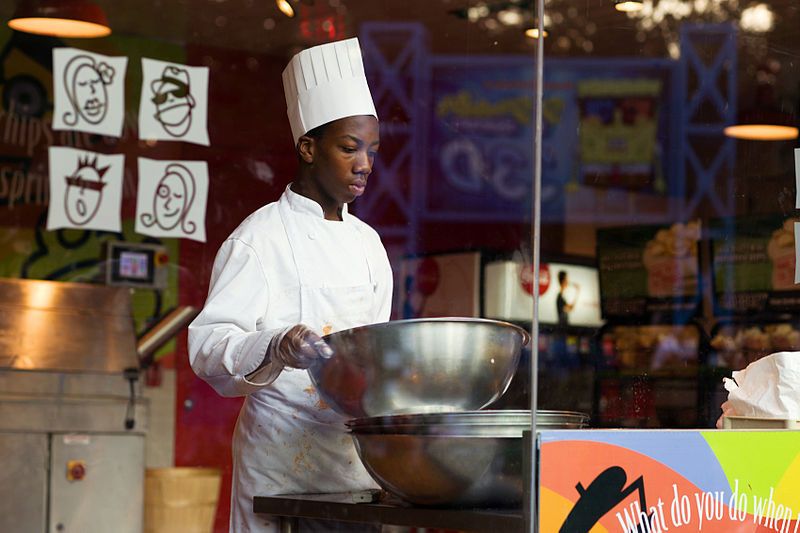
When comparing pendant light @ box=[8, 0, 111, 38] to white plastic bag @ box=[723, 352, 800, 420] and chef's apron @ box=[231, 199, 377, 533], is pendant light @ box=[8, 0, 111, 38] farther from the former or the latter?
white plastic bag @ box=[723, 352, 800, 420]

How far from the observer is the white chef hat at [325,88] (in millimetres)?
2117

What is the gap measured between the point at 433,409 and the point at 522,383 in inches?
106

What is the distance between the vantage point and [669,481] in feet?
5.18

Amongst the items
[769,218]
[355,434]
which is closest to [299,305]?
[355,434]

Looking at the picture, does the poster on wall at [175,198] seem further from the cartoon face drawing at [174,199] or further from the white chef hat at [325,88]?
the white chef hat at [325,88]

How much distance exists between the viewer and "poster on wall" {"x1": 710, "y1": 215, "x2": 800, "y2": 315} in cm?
302

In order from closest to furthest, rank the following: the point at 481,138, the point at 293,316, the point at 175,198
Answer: the point at 293,316 < the point at 175,198 < the point at 481,138

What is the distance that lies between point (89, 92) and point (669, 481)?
2.47 metres

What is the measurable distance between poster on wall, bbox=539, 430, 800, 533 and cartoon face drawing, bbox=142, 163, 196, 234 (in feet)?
6.84

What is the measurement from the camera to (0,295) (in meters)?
3.76

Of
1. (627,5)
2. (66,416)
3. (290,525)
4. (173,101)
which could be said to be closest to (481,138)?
(627,5)

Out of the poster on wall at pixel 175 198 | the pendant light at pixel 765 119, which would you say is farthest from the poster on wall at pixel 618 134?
the poster on wall at pixel 175 198

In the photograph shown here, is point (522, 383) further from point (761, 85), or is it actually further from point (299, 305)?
point (299, 305)

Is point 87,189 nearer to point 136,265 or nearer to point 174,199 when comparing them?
point 174,199
